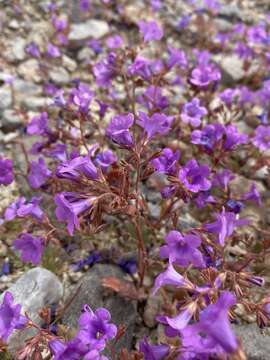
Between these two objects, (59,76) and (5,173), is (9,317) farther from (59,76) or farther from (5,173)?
(59,76)

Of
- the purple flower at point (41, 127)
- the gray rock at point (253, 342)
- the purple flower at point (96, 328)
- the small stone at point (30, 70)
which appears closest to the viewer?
the purple flower at point (96, 328)

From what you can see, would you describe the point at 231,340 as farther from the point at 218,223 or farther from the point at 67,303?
the point at 67,303

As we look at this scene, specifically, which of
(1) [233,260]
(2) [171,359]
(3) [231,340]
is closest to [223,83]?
(1) [233,260]

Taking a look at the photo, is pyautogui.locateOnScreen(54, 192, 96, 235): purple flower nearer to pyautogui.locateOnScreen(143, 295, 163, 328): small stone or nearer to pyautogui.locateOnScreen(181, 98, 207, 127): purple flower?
pyautogui.locateOnScreen(143, 295, 163, 328): small stone

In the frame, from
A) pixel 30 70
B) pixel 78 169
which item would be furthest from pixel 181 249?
pixel 30 70

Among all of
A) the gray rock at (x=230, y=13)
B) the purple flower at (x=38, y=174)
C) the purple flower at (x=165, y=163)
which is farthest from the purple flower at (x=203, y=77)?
the gray rock at (x=230, y=13)

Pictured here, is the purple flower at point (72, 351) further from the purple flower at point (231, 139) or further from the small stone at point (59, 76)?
the small stone at point (59, 76)
